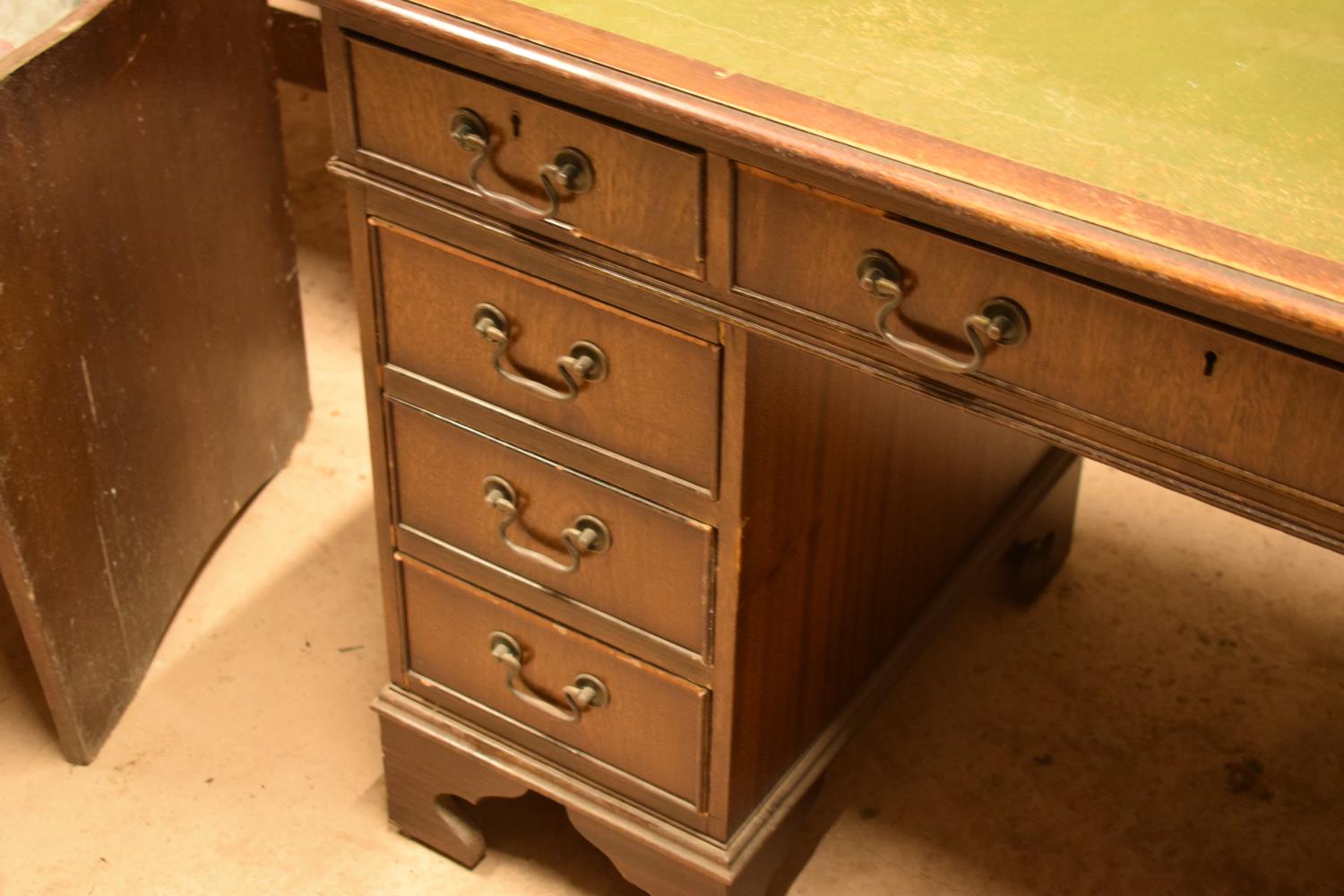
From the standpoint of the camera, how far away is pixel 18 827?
71.8 inches

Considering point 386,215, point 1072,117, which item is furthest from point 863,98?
point 386,215

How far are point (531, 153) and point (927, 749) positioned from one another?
3.09 ft

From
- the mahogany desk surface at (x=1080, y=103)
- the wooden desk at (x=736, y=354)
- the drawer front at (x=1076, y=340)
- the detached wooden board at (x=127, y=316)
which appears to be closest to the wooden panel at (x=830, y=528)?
the wooden desk at (x=736, y=354)

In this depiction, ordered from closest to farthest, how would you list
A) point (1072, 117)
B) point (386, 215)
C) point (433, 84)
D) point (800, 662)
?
point (1072, 117), point (433, 84), point (386, 215), point (800, 662)

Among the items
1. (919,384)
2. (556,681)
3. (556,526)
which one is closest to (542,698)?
(556,681)

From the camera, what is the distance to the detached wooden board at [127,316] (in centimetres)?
166

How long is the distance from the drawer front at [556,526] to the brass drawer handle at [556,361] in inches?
3.2

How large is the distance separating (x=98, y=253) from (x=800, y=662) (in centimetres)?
83

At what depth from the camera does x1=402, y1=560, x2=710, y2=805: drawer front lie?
153 centimetres

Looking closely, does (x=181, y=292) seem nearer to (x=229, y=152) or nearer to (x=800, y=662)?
(x=229, y=152)

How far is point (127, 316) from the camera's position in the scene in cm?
184

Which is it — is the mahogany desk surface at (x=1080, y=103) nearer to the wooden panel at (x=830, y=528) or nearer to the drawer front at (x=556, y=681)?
the wooden panel at (x=830, y=528)

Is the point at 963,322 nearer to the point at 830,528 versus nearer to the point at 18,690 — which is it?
the point at 830,528

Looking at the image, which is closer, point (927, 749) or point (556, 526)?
point (556, 526)
